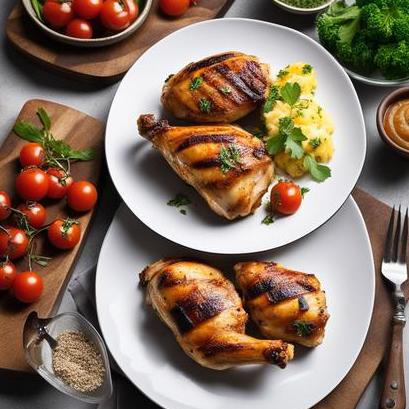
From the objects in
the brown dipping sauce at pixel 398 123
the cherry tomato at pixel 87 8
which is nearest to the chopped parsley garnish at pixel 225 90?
the brown dipping sauce at pixel 398 123

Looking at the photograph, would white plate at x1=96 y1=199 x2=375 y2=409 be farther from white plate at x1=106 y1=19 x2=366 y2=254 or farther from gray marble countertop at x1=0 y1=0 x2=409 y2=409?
gray marble countertop at x1=0 y1=0 x2=409 y2=409

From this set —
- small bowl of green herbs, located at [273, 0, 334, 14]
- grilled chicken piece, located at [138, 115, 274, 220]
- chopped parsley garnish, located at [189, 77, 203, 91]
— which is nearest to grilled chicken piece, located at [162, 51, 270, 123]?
chopped parsley garnish, located at [189, 77, 203, 91]

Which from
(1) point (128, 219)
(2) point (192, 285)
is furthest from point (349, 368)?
(1) point (128, 219)

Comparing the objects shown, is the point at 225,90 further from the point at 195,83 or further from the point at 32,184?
the point at 32,184

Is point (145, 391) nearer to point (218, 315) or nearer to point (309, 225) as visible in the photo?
point (218, 315)

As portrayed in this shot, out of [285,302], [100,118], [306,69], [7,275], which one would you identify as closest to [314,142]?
[306,69]
